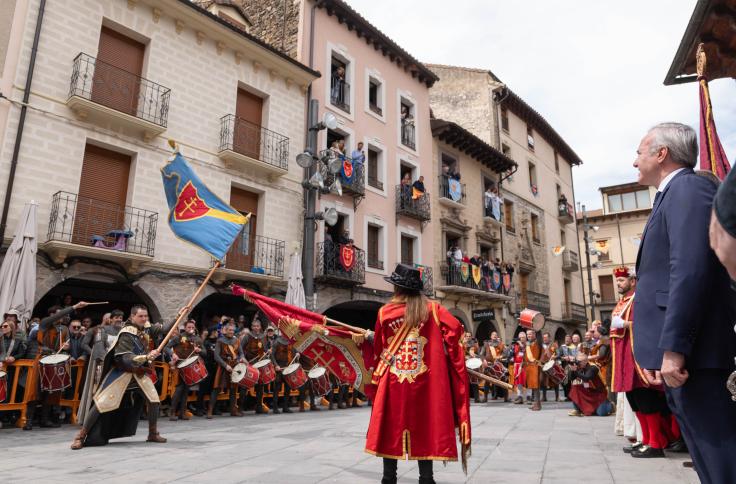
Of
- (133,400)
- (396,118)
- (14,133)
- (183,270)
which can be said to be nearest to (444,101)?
(396,118)

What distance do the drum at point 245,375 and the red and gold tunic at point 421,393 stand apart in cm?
696

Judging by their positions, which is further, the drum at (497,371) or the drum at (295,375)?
the drum at (497,371)

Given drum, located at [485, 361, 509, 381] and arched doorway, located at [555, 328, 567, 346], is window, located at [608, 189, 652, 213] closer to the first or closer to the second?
arched doorway, located at [555, 328, 567, 346]

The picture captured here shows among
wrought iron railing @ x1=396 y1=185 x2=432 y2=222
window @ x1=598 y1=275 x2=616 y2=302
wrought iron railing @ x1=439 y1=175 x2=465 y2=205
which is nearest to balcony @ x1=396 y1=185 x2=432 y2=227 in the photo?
wrought iron railing @ x1=396 y1=185 x2=432 y2=222

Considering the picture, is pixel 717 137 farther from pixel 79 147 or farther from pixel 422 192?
pixel 422 192

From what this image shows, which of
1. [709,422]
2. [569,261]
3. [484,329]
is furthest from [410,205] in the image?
→ [709,422]

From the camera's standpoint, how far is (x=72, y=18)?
42.1ft

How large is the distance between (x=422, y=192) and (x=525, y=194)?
36.5ft

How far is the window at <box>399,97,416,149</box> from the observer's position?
74.4 ft

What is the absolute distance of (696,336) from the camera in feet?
7.41

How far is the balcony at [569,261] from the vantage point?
33688mm

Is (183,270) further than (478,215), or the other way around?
(478,215)

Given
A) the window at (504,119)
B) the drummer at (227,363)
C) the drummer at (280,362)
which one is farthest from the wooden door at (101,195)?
the window at (504,119)

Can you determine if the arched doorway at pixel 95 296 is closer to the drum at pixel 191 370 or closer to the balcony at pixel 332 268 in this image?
the drum at pixel 191 370
